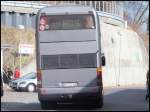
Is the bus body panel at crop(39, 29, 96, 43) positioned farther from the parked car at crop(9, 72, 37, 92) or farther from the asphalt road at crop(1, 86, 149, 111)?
the parked car at crop(9, 72, 37, 92)

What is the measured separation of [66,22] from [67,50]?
1068mm

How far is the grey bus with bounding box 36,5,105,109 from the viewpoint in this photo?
2319 centimetres

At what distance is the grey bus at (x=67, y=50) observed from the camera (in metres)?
23.2

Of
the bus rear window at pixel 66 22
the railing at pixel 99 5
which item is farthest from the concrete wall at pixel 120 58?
the bus rear window at pixel 66 22

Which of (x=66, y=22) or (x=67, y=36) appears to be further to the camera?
(x=66, y=22)

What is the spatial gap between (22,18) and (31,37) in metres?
5.06

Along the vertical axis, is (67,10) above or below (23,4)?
below

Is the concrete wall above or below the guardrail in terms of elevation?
below

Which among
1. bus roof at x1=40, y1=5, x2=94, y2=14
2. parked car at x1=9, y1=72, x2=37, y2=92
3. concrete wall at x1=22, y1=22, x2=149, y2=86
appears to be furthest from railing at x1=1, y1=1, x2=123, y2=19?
bus roof at x1=40, y1=5, x2=94, y2=14

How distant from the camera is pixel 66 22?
2350cm

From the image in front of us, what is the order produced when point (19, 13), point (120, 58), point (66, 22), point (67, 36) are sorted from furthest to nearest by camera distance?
1. point (19, 13)
2. point (120, 58)
3. point (66, 22)
4. point (67, 36)

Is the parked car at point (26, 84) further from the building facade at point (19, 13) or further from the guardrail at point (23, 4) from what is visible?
the guardrail at point (23, 4)

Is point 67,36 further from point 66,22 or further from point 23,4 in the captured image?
point 23,4

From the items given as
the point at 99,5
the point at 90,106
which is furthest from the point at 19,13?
the point at 90,106
